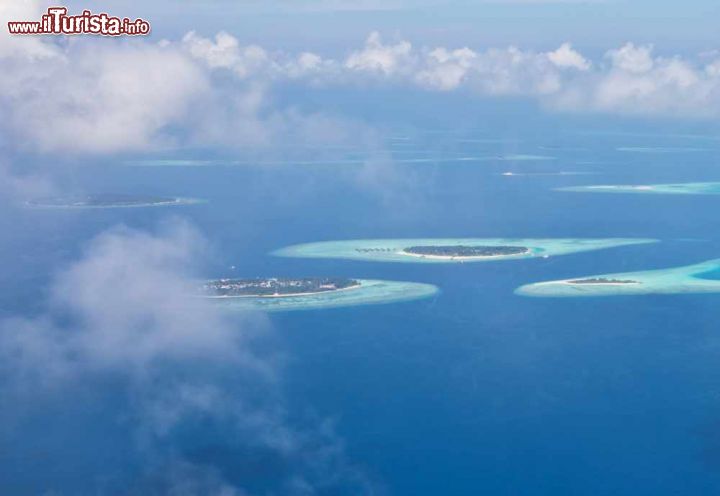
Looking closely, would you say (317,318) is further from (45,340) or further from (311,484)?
(311,484)

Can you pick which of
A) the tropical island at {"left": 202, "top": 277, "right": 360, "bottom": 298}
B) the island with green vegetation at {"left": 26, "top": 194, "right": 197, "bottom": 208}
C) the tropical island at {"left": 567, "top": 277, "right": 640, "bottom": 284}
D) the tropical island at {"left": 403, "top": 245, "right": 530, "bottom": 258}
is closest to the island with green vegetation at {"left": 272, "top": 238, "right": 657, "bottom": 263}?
the tropical island at {"left": 403, "top": 245, "right": 530, "bottom": 258}

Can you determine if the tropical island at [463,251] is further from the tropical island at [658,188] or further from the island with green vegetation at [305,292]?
the tropical island at [658,188]

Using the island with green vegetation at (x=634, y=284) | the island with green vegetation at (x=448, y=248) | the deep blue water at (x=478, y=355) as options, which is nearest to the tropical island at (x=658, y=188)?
the deep blue water at (x=478, y=355)

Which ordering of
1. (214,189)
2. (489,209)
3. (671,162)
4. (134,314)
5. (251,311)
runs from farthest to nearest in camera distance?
(671,162) < (214,189) < (489,209) < (251,311) < (134,314)

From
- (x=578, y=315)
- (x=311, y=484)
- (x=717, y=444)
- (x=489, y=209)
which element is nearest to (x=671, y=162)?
(x=489, y=209)

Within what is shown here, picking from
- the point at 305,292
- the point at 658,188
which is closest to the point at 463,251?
the point at 305,292

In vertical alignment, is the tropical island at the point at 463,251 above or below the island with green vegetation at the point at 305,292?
above

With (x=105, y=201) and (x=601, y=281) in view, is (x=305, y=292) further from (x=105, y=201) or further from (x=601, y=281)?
(x=105, y=201)

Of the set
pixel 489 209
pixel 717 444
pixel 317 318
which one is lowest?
pixel 717 444
